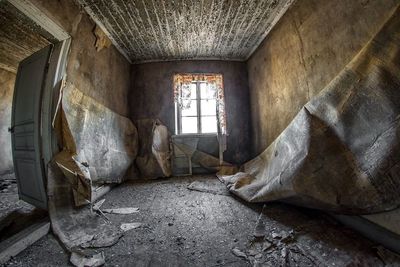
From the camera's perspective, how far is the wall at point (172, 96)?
4117 mm

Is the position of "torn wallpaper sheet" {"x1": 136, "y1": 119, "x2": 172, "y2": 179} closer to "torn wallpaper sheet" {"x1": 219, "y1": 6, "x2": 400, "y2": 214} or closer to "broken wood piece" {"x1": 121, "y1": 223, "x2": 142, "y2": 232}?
"broken wood piece" {"x1": 121, "y1": 223, "x2": 142, "y2": 232}

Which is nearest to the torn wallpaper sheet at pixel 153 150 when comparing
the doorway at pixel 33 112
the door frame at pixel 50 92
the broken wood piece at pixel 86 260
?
the doorway at pixel 33 112

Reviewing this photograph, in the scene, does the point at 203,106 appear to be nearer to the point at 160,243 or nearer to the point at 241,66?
the point at 241,66

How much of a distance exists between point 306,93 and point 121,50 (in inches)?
133

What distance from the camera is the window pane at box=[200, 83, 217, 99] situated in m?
4.31

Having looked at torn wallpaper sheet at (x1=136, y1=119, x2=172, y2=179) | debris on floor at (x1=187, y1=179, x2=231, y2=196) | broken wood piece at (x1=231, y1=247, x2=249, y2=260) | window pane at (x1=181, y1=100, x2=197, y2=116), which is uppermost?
window pane at (x1=181, y1=100, x2=197, y2=116)

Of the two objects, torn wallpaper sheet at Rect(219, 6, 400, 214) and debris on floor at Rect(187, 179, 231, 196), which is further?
debris on floor at Rect(187, 179, 231, 196)

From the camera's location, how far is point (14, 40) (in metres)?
3.41

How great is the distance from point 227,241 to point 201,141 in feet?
8.97

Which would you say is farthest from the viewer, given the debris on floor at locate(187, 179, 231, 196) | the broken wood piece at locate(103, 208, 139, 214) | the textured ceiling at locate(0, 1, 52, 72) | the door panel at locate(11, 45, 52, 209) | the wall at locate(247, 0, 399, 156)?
the textured ceiling at locate(0, 1, 52, 72)

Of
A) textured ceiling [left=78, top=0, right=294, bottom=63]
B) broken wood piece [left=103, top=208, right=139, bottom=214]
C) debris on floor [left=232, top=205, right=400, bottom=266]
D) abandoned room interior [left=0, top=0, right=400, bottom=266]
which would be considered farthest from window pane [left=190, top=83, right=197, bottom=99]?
debris on floor [left=232, top=205, right=400, bottom=266]

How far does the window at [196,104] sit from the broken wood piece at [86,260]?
118 inches

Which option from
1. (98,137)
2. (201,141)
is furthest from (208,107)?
(98,137)

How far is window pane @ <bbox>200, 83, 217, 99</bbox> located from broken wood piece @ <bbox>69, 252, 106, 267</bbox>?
141 inches
